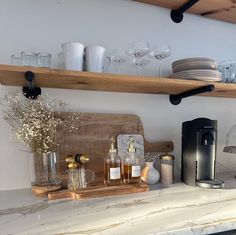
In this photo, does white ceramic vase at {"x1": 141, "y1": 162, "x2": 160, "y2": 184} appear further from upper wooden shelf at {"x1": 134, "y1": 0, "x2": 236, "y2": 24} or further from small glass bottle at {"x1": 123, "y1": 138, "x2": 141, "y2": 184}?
upper wooden shelf at {"x1": 134, "y1": 0, "x2": 236, "y2": 24}

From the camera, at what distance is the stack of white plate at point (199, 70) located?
1188 millimetres

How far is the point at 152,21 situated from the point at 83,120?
66cm

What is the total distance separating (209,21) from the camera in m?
1.58

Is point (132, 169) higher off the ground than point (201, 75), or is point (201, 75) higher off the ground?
point (201, 75)

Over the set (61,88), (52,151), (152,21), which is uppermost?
(152,21)

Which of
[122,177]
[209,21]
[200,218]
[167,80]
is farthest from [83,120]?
[209,21]

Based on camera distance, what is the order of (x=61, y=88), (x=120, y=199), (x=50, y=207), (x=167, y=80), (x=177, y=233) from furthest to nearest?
(x=61, y=88), (x=167, y=80), (x=120, y=199), (x=50, y=207), (x=177, y=233)

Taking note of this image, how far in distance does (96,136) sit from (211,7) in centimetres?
95

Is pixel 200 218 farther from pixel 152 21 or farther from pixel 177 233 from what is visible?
pixel 152 21

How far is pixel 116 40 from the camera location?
4.40 ft

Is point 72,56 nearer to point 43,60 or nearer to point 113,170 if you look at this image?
point 43,60

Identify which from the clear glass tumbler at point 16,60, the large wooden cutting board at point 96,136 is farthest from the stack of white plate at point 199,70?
the clear glass tumbler at point 16,60

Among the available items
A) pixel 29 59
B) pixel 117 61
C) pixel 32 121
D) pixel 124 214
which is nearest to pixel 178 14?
pixel 117 61

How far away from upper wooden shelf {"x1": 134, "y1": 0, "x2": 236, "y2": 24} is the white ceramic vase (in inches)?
32.8
